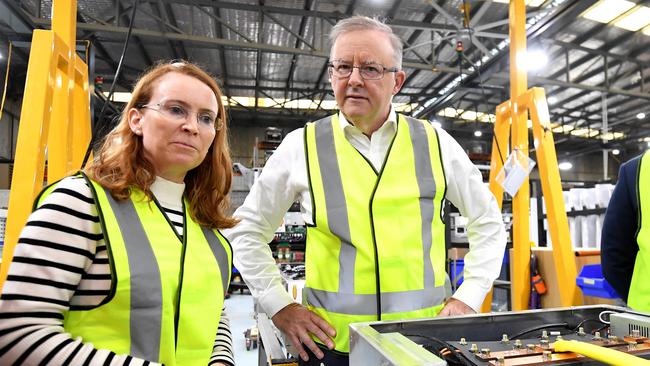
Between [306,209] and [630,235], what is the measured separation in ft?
4.47

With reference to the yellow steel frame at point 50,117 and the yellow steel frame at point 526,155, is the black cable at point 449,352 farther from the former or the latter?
the yellow steel frame at point 526,155

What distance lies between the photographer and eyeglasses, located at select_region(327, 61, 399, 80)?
136 cm

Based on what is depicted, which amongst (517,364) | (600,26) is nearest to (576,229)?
(600,26)

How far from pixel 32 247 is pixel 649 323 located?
116 centimetres

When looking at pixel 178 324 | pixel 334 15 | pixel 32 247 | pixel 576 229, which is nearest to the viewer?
pixel 32 247

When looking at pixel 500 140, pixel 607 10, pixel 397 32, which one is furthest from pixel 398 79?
pixel 607 10

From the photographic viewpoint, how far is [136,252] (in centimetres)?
91

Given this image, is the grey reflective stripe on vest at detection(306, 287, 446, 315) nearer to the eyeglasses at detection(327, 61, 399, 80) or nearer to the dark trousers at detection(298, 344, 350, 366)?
the dark trousers at detection(298, 344, 350, 366)

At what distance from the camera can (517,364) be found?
682 mm

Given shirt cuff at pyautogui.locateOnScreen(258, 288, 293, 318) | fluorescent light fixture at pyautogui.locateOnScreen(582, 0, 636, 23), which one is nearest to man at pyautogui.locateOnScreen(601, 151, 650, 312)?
shirt cuff at pyautogui.locateOnScreen(258, 288, 293, 318)

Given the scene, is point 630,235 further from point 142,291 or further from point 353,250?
point 142,291

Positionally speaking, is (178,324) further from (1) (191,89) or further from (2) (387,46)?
(2) (387,46)

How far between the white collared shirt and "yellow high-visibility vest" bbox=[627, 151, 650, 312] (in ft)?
1.78

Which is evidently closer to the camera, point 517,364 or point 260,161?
point 517,364
